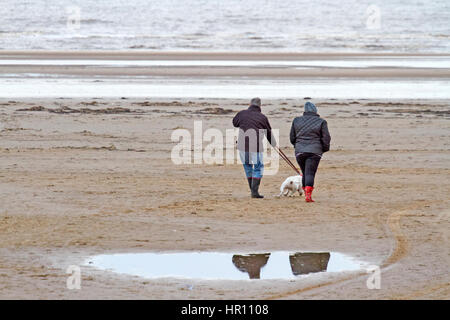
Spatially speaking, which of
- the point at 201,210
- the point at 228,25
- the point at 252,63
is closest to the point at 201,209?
the point at 201,210

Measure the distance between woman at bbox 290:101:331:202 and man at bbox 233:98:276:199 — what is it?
1.39ft

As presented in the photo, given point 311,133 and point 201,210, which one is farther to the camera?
point 311,133

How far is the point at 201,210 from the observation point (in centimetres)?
1110

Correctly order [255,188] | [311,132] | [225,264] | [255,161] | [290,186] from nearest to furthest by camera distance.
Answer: [225,264] < [311,132] < [255,161] < [255,188] < [290,186]

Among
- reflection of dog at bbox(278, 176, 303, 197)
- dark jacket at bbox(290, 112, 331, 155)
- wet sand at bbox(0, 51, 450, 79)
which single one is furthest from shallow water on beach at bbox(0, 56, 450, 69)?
dark jacket at bbox(290, 112, 331, 155)

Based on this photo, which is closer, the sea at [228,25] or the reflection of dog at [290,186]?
the reflection of dog at [290,186]

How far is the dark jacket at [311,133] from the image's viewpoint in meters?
11.4

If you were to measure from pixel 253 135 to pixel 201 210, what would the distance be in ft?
4.60

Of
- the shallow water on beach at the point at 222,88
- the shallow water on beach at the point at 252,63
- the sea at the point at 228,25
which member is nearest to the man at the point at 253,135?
the shallow water on beach at the point at 222,88

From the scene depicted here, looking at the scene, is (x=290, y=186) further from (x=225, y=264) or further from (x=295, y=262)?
(x=225, y=264)

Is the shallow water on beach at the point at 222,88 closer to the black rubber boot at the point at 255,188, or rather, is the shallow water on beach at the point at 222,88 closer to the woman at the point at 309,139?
the black rubber boot at the point at 255,188

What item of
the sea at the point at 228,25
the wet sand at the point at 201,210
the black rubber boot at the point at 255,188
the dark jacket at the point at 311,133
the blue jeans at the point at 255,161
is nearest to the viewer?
the wet sand at the point at 201,210

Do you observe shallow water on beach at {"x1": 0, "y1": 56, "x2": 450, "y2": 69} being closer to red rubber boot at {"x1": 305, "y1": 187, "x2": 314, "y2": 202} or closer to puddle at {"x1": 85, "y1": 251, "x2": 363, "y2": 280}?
red rubber boot at {"x1": 305, "y1": 187, "x2": 314, "y2": 202}

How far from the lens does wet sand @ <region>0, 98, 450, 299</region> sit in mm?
7680
